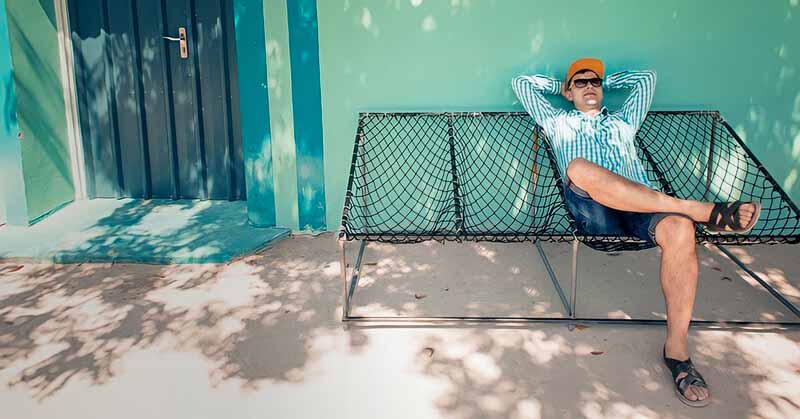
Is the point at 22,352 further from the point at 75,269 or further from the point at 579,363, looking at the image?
the point at 579,363

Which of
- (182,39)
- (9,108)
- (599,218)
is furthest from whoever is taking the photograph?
(182,39)

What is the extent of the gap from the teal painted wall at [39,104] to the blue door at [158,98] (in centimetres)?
21

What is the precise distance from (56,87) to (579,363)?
162 inches

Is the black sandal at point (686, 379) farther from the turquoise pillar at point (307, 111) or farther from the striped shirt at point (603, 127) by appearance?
the turquoise pillar at point (307, 111)

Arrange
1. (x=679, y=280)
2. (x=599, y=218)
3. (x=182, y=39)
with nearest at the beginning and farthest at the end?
(x=679, y=280)
(x=599, y=218)
(x=182, y=39)

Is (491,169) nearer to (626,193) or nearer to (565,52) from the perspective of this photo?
(565,52)

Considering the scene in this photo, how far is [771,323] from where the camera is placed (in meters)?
3.21

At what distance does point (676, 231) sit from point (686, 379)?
588 mm

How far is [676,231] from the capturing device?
2902 millimetres

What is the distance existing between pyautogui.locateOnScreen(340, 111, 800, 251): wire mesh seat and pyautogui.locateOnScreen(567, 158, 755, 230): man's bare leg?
42.4 inches

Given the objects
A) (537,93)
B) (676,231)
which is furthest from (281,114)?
(676,231)

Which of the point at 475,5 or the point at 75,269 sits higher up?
the point at 475,5

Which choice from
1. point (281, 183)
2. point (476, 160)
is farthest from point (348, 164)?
point (476, 160)

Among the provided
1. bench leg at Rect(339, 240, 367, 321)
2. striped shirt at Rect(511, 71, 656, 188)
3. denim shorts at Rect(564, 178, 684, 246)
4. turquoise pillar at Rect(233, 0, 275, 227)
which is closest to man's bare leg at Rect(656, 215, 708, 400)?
denim shorts at Rect(564, 178, 684, 246)
